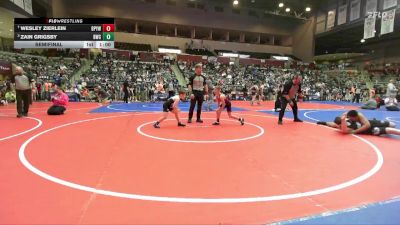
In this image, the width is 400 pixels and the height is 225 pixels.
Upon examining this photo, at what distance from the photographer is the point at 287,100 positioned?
9.08m

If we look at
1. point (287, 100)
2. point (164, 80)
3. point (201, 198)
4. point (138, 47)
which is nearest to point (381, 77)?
point (164, 80)

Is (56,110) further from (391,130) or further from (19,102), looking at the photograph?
(391,130)

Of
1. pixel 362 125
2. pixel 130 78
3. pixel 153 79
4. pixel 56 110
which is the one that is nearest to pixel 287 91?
pixel 362 125

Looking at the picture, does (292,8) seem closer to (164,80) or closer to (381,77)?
(381,77)

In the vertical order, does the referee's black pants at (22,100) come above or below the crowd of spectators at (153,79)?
below

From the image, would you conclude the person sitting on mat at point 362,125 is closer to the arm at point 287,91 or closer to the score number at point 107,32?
the arm at point 287,91

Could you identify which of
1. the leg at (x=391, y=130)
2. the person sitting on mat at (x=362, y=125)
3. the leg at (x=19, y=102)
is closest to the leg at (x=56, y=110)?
the leg at (x=19, y=102)

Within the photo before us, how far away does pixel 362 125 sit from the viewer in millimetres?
7207

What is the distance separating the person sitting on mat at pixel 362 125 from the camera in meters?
7.05

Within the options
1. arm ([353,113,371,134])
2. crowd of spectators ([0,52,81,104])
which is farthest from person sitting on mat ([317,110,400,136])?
crowd of spectators ([0,52,81,104])

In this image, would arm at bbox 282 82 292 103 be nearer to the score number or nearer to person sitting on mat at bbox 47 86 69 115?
the score number
